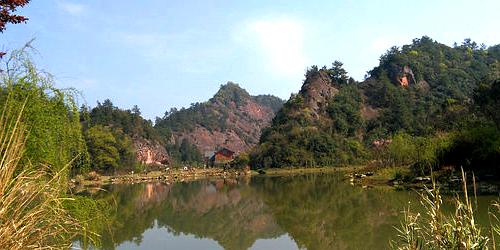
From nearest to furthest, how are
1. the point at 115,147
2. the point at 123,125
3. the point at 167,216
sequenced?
the point at 167,216, the point at 115,147, the point at 123,125

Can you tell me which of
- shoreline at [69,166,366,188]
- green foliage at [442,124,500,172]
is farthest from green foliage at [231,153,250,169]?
green foliage at [442,124,500,172]

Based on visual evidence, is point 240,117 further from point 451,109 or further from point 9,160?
point 9,160

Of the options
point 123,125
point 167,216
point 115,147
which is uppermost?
point 123,125

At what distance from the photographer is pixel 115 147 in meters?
59.8

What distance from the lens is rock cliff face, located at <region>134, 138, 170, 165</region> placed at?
247 feet

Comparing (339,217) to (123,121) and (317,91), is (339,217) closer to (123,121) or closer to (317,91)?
(317,91)

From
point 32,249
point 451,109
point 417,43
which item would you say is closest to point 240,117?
point 417,43

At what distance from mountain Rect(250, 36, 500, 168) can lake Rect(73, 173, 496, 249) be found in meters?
31.0

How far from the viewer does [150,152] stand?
78312mm

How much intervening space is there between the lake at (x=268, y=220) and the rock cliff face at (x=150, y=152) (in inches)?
1868

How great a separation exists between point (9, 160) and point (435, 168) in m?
25.4

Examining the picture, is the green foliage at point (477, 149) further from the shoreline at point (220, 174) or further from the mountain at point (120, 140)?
the mountain at point (120, 140)

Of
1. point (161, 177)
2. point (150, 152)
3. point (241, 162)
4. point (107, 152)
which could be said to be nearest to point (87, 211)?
point (161, 177)

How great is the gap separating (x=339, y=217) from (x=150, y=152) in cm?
6437
